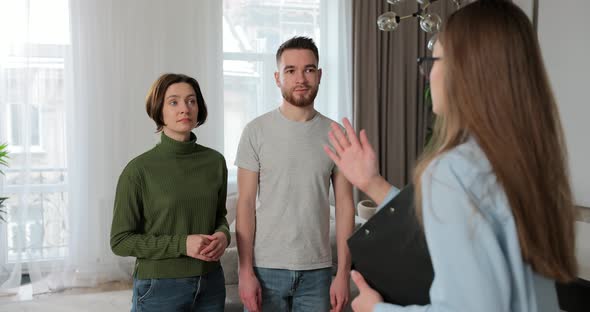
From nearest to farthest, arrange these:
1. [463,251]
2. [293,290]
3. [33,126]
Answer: [463,251]
[293,290]
[33,126]

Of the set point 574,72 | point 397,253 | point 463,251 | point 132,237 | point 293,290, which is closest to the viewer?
point 463,251

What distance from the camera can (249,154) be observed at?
1737 millimetres

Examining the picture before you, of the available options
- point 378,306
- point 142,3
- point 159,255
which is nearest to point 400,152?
point 142,3

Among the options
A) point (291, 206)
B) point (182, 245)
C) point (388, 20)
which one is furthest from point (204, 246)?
point (388, 20)

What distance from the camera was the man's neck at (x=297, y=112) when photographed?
1.75m

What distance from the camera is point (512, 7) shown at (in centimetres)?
80

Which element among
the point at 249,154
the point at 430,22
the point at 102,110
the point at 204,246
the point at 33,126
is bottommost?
the point at 204,246

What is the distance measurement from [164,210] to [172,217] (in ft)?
0.11

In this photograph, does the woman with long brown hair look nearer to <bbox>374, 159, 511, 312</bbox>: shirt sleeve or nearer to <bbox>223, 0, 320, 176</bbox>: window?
<bbox>374, 159, 511, 312</bbox>: shirt sleeve

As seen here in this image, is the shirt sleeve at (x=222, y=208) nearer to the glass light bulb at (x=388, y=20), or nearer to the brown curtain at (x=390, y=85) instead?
the glass light bulb at (x=388, y=20)

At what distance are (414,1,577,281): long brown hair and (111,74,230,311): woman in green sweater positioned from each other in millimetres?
965

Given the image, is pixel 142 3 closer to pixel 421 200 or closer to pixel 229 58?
pixel 229 58

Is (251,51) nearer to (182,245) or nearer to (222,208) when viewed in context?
(222,208)

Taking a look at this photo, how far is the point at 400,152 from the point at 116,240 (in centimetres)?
359
